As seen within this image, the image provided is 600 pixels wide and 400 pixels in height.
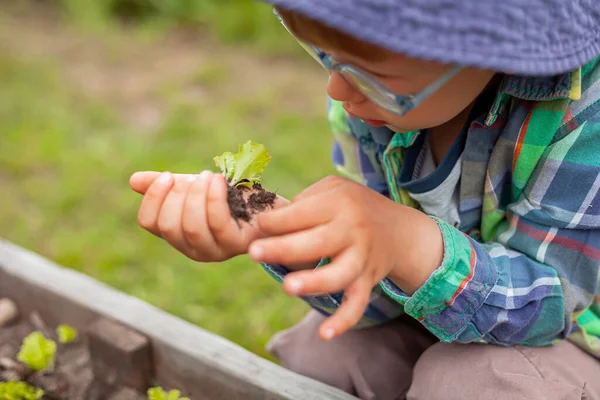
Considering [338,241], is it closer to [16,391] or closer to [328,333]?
[328,333]

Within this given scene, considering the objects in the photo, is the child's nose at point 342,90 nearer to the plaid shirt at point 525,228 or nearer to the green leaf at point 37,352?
the plaid shirt at point 525,228

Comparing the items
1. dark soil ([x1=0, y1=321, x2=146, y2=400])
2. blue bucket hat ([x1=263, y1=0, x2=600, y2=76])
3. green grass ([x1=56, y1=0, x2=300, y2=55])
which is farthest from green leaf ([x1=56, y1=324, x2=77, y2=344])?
green grass ([x1=56, y1=0, x2=300, y2=55])

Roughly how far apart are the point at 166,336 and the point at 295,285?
35.0 inches

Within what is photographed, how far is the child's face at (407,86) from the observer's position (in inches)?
42.9

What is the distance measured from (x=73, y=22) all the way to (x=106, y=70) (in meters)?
0.85

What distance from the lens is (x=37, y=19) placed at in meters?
4.95

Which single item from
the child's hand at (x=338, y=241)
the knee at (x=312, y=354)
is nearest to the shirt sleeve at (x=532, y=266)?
the child's hand at (x=338, y=241)

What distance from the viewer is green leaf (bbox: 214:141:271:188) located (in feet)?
3.99

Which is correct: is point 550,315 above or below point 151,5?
above

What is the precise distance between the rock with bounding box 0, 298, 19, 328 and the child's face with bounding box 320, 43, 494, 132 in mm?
1237

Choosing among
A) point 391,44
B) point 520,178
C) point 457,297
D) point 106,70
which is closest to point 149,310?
point 457,297

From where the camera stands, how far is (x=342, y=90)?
1189 mm

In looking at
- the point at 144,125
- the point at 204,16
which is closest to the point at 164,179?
the point at 144,125

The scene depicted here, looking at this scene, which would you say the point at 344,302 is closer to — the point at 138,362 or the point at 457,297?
the point at 457,297
